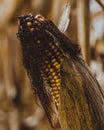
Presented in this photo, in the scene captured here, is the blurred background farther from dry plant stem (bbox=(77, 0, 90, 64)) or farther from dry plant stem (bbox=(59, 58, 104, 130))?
dry plant stem (bbox=(59, 58, 104, 130))

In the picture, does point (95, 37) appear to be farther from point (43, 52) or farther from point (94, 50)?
point (43, 52)

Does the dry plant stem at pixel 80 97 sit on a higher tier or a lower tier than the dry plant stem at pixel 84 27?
lower

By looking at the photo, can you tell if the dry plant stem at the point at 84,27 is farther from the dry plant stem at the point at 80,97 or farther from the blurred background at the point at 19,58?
the blurred background at the point at 19,58

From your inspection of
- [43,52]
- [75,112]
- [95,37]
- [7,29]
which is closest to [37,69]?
[43,52]

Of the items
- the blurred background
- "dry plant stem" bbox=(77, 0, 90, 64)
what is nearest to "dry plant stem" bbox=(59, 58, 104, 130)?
"dry plant stem" bbox=(77, 0, 90, 64)

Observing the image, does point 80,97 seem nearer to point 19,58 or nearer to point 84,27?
point 84,27

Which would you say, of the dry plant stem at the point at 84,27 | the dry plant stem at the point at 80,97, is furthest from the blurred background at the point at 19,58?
the dry plant stem at the point at 80,97

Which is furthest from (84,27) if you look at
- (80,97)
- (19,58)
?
(19,58)
